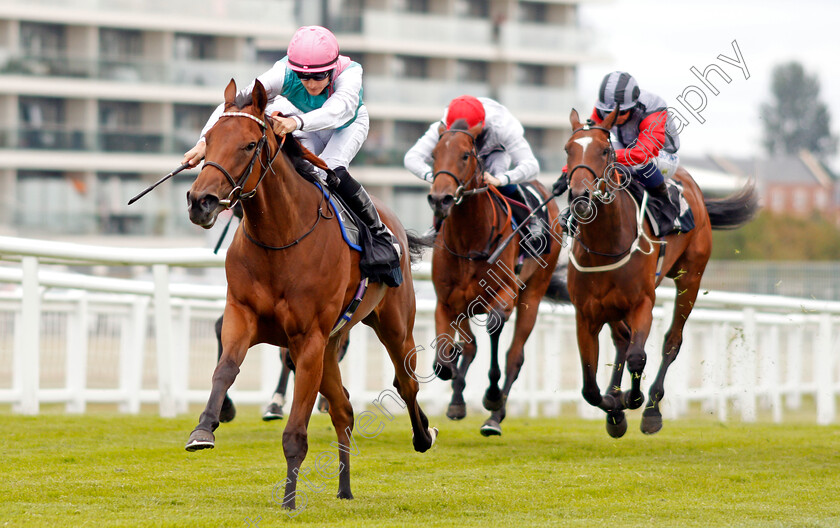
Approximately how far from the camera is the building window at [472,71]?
3866 cm

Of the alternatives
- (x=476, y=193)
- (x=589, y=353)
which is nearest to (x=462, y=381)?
(x=589, y=353)

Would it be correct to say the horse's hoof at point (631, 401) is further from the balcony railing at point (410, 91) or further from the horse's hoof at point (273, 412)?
the balcony railing at point (410, 91)

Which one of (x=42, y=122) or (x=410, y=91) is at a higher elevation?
(x=410, y=91)

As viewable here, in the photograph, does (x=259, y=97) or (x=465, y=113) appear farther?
(x=465, y=113)

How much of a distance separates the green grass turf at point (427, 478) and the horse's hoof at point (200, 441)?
1.17 feet

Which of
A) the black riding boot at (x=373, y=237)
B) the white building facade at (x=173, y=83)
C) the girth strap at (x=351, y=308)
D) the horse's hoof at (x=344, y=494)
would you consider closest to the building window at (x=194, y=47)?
the white building facade at (x=173, y=83)

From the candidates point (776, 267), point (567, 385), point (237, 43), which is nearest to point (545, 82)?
point (237, 43)

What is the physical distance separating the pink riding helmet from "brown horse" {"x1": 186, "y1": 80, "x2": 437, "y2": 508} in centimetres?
44

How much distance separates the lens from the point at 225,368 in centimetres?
479

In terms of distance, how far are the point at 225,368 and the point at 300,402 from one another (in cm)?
43

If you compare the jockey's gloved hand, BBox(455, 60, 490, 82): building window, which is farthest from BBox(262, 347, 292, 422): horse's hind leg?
BBox(455, 60, 490, 82): building window

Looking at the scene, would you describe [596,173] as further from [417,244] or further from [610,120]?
[417,244]

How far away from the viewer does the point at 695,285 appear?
819cm

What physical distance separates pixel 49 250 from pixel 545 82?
34067mm
